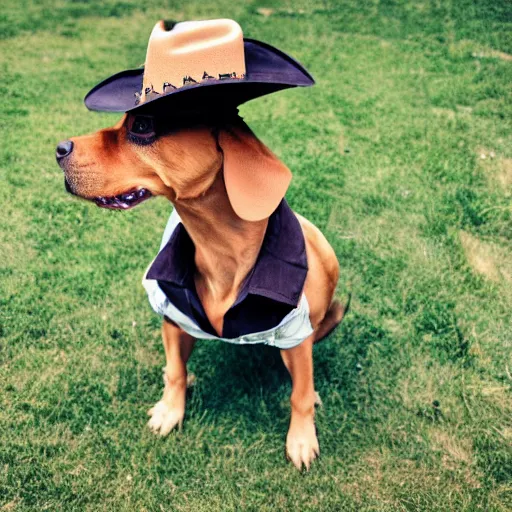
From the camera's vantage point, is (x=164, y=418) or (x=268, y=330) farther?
(x=164, y=418)

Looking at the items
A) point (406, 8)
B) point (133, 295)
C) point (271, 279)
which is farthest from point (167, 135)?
point (406, 8)

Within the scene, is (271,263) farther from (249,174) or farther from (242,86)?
(242,86)

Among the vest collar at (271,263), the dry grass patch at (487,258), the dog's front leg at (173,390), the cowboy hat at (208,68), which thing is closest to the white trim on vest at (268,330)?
the vest collar at (271,263)

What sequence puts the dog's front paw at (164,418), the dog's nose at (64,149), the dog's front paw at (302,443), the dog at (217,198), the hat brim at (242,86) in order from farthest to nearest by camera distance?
the dog's front paw at (164,418)
the dog's front paw at (302,443)
the dog's nose at (64,149)
the dog at (217,198)
the hat brim at (242,86)

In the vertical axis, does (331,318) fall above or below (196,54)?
below

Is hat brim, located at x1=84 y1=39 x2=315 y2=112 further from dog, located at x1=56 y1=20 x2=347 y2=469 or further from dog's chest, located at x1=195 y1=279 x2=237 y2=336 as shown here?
dog's chest, located at x1=195 y1=279 x2=237 y2=336

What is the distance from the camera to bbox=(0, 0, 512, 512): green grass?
2623 mm

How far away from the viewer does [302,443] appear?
269 centimetres

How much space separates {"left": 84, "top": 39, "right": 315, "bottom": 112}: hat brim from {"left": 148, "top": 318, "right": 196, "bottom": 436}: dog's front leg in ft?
4.29

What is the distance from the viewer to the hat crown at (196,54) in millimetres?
1512

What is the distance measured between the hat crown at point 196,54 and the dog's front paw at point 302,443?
1.86m

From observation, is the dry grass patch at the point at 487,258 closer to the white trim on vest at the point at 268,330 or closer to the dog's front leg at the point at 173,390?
the white trim on vest at the point at 268,330

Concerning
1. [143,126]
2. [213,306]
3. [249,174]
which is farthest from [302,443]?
[143,126]

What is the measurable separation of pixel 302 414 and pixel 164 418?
29.4 inches
